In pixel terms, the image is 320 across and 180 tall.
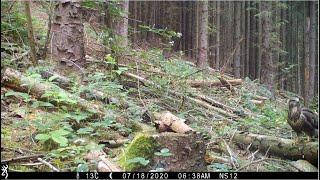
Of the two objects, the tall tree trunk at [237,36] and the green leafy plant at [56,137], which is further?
the tall tree trunk at [237,36]

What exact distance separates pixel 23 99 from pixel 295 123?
3101mm

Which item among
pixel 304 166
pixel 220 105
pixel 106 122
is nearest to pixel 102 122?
pixel 106 122

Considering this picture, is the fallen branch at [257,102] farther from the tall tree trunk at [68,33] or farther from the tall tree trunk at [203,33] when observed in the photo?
the tall tree trunk at [203,33]

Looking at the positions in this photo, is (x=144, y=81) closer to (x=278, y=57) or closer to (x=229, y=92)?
(x=229, y=92)

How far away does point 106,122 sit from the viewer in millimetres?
4605

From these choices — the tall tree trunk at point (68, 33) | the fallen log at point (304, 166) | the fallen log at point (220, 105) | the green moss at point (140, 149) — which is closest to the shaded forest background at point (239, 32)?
the fallen log at point (220, 105)

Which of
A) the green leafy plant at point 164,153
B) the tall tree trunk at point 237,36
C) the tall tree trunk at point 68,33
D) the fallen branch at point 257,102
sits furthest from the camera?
the tall tree trunk at point 237,36

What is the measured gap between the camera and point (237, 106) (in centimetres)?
720

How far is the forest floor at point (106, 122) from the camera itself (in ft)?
12.5

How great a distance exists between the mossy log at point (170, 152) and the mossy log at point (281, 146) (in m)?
1.04

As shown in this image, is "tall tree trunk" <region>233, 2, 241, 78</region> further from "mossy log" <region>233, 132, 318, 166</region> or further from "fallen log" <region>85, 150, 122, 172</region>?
"fallen log" <region>85, 150, 122, 172</region>

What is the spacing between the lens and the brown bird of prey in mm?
4320

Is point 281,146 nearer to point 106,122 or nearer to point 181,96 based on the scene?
point 106,122

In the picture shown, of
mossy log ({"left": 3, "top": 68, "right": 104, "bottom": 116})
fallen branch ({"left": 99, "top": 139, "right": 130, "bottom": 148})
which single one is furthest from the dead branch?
mossy log ({"left": 3, "top": 68, "right": 104, "bottom": 116})
